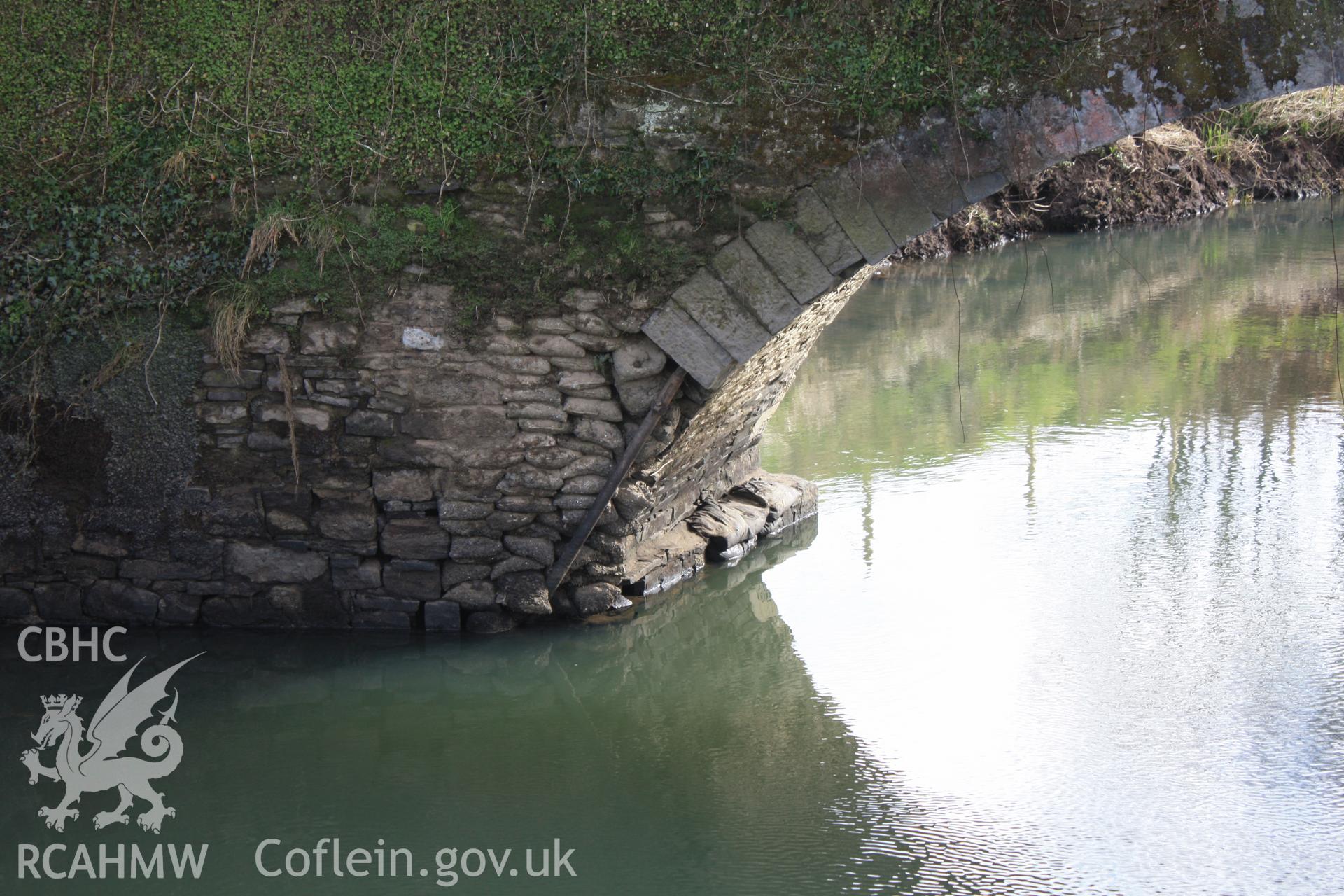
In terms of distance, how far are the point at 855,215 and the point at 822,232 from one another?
13cm

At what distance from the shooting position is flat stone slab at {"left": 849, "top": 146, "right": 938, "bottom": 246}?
4512 millimetres

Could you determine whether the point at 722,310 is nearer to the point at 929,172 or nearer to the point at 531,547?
the point at 929,172

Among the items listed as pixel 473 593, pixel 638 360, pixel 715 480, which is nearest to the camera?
pixel 638 360

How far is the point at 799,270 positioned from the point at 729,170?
1.47 ft

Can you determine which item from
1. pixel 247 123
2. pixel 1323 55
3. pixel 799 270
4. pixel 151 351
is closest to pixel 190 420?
pixel 151 351

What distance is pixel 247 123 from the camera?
16.0 ft

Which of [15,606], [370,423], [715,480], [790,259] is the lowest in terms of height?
[15,606]

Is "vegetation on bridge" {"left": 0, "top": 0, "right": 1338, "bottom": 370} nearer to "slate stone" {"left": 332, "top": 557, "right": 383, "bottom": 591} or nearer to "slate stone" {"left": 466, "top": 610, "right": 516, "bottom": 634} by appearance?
"slate stone" {"left": 332, "top": 557, "right": 383, "bottom": 591}

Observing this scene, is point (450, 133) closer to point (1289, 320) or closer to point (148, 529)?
point (148, 529)

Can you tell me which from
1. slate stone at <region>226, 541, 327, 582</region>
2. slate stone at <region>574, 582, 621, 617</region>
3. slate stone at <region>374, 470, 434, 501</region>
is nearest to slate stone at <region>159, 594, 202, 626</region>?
slate stone at <region>226, 541, 327, 582</region>

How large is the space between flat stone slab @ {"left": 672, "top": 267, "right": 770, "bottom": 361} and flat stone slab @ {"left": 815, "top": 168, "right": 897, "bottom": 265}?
48 centimetres

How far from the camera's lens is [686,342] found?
474 cm

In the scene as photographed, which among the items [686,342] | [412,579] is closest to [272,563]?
[412,579]

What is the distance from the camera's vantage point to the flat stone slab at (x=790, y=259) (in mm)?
4629
